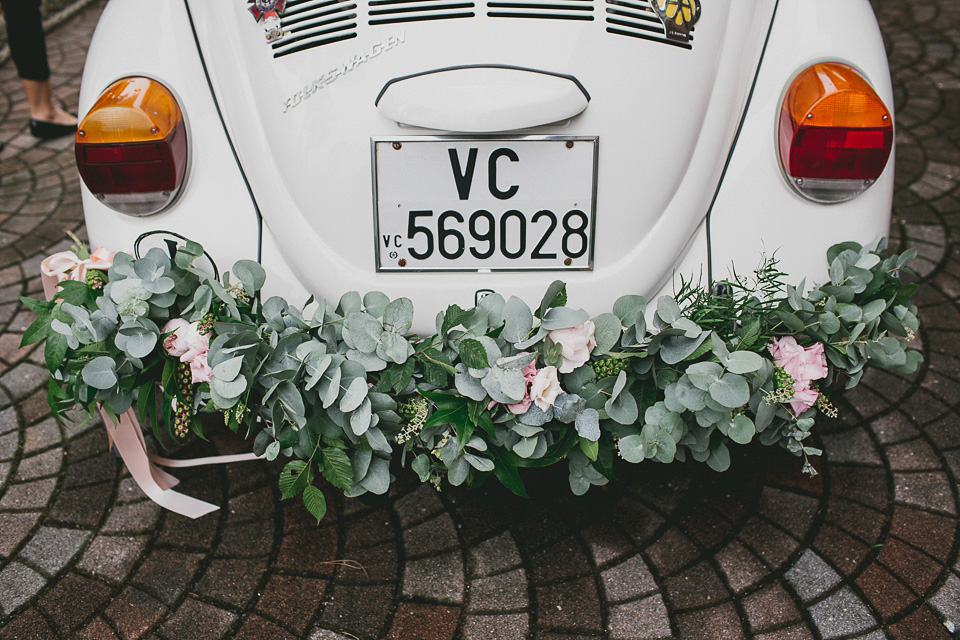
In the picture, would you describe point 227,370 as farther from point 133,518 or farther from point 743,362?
point 743,362

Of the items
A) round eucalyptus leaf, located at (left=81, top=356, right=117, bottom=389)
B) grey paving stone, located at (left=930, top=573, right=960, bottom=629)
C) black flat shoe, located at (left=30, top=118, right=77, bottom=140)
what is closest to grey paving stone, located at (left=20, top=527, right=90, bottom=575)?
round eucalyptus leaf, located at (left=81, top=356, right=117, bottom=389)

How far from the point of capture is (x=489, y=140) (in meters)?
1.82

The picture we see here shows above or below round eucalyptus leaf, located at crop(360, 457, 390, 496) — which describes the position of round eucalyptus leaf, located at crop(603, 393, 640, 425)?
above

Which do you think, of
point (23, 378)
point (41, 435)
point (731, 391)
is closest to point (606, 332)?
point (731, 391)

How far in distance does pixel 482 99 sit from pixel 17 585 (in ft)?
5.71

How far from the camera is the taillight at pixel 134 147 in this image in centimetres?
195

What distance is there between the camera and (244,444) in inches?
102

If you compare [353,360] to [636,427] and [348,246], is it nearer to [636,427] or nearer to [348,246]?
[348,246]

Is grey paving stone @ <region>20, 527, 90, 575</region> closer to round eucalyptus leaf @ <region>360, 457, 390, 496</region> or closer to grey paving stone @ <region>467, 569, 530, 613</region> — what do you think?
round eucalyptus leaf @ <region>360, 457, 390, 496</region>

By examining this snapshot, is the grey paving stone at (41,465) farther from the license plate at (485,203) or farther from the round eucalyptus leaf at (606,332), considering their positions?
the round eucalyptus leaf at (606,332)

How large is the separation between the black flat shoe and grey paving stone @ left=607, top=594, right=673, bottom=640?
13.1 feet

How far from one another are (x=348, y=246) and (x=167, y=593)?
1035 millimetres

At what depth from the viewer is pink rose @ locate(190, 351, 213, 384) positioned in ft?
5.98

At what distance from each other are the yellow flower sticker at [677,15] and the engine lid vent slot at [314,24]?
27.4 inches
